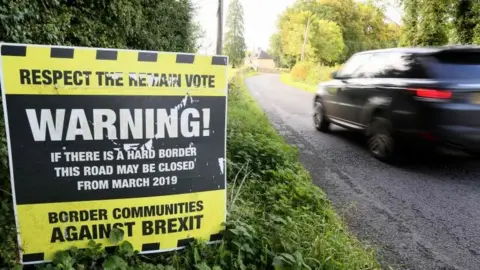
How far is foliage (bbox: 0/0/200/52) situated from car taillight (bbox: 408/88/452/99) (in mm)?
4731

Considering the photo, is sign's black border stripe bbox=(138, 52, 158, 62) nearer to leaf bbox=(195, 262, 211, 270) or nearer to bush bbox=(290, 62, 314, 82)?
leaf bbox=(195, 262, 211, 270)

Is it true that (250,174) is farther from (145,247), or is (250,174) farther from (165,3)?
(165,3)

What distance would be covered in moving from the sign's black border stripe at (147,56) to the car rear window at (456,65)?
4.13m

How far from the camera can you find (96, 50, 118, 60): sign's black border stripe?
2102mm

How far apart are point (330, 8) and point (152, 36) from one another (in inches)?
2301

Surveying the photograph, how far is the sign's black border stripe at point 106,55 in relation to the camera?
6.89 ft

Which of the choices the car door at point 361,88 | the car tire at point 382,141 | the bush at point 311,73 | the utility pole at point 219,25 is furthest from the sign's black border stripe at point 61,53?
the bush at point 311,73

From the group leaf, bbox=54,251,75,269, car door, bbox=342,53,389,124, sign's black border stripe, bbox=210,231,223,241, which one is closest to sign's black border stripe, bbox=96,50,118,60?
leaf, bbox=54,251,75,269

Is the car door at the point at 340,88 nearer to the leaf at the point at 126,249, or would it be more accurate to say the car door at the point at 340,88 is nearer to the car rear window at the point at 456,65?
the car rear window at the point at 456,65

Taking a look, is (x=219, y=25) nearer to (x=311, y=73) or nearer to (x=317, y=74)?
(x=317, y=74)

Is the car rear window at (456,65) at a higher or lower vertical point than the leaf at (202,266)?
higher

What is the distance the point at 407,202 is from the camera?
414 cm

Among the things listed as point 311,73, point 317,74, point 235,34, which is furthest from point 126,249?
point 235,34

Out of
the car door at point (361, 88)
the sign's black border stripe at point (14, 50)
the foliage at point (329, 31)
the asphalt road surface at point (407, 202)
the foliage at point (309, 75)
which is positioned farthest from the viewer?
the foliage at point (329, 31)
